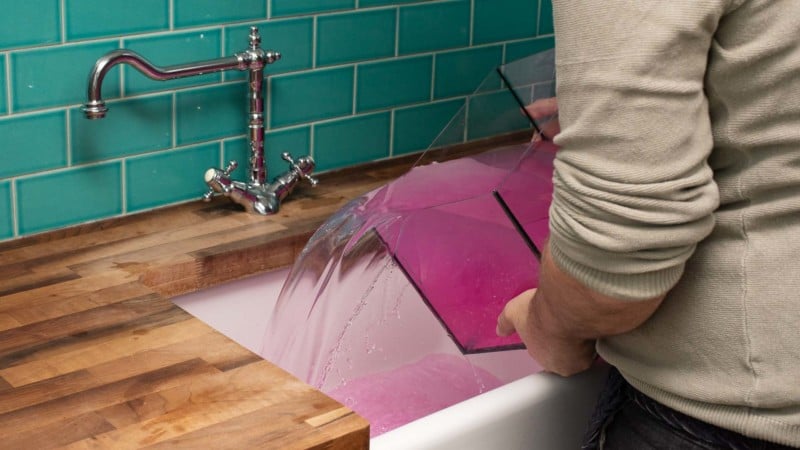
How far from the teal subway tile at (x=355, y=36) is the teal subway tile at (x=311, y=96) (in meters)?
0.03

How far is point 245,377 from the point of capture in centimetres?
121

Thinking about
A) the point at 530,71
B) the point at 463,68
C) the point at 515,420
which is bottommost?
the point at 515,420

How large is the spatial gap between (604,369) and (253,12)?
33.0 inches

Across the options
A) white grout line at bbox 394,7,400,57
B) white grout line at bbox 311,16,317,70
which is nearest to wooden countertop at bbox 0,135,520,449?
white grout line at bbox 311,16,317,70

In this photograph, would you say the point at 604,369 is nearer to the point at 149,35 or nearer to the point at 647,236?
the point at 647,236

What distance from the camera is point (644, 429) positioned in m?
1.07

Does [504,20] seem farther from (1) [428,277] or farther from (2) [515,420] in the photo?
(2) [515,420]

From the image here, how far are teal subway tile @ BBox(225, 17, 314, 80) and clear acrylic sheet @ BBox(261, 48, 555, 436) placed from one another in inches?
15.5

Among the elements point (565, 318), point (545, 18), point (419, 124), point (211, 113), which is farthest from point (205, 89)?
point (565, 318)

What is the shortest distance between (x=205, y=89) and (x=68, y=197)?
275 millimetres

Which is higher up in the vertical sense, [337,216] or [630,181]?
[630,181]

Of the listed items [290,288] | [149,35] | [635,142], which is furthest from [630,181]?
[149,35]

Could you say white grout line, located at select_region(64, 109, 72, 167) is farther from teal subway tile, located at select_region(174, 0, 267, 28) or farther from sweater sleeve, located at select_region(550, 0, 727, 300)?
sweater sleeve, located at select_region(550, 0, 727, 300)

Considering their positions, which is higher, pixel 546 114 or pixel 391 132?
pixel 546 114
